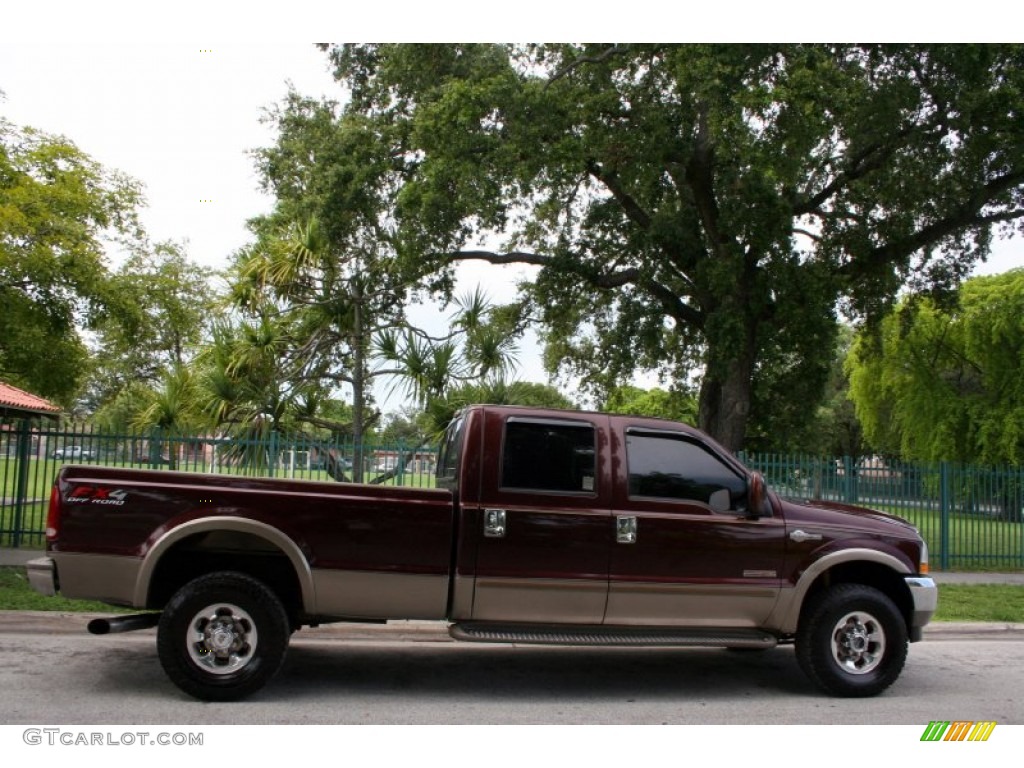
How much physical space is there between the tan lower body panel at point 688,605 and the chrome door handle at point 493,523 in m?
0.89

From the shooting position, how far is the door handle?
21.1ft

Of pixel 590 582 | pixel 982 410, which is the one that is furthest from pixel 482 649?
pixel 982 410

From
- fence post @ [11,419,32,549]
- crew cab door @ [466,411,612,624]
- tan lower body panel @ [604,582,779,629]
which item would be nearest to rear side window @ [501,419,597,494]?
crew cab door @ [466,411,612,624]

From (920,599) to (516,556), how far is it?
306cm

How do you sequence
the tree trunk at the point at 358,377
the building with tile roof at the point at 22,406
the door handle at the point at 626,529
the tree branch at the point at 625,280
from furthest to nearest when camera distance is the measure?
the building with tile roof at the point at 22,406, the tree branch at the point at 625,280, the tree trunk at the point at 358,377, the door handle at the point at 626,529

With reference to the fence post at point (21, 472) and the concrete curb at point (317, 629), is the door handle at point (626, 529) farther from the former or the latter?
the fence post at point (21, 472)

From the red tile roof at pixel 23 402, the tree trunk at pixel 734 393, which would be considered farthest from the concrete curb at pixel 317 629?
the red tile roof at pixel 23 402

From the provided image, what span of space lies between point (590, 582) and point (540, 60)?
41.8ft

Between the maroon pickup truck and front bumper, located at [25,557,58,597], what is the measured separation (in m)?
0.01

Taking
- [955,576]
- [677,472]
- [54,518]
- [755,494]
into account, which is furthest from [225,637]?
[955,576]

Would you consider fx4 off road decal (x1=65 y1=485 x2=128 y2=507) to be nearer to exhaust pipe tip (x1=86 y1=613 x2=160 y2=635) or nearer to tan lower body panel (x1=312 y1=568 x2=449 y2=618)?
exhaust pipe tip (x1=86 y1=613 x2=160 y2=635)

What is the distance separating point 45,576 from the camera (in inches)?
236

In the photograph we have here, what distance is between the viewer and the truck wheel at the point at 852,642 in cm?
662

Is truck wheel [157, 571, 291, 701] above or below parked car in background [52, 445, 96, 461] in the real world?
below
